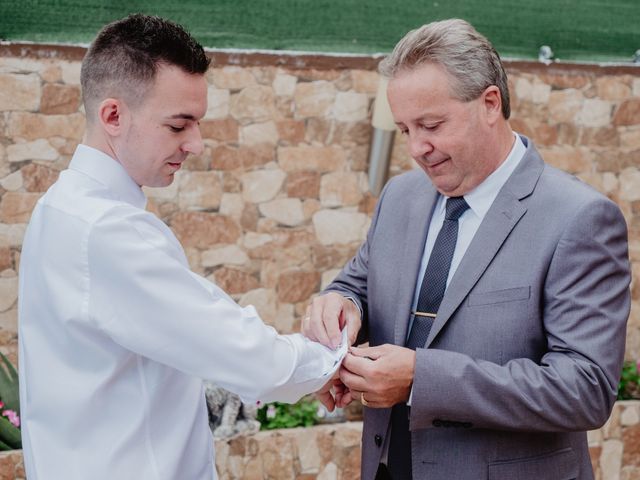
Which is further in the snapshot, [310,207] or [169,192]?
[310,207]

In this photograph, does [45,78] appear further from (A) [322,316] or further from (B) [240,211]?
(A) [322,316]

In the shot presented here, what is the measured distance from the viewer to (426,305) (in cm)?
234

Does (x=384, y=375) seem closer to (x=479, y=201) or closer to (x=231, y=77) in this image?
(x=479, y=201)

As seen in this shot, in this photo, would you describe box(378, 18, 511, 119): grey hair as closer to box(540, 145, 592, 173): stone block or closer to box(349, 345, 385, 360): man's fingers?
box(349, 345, 385, 360): man's fingers

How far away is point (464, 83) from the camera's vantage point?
226cm

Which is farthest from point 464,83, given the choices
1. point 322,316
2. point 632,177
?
point 632,177

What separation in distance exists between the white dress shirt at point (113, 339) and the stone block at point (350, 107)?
3029 mm

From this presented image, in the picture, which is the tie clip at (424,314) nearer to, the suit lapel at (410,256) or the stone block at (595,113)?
the suit lapel at (410,256)

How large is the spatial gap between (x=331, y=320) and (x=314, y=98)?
8.86 feet

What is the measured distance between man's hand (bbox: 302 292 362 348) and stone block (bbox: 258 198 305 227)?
7.80 ft

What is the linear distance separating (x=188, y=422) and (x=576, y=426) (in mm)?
953

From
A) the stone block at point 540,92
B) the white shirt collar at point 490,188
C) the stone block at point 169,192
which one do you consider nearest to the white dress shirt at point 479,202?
the white shirt collar at point 490,188

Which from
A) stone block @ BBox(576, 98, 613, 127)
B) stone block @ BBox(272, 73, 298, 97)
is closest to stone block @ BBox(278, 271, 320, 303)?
stone block @ BBox(272, 73, 298, 97)

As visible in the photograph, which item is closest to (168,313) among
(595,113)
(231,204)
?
(231,204)
